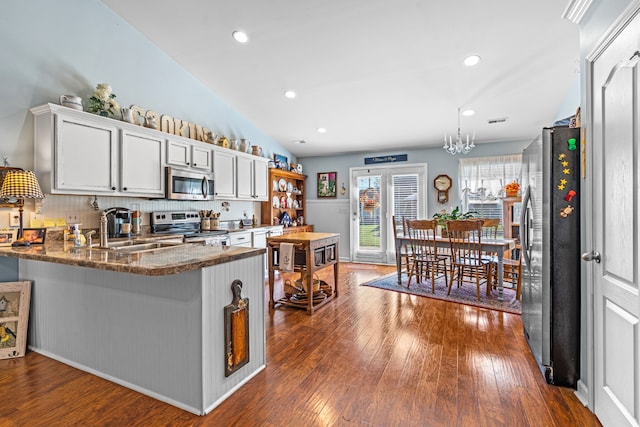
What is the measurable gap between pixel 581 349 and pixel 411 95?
3.28 meters

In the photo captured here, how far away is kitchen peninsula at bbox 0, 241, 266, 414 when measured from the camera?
1.66 meters

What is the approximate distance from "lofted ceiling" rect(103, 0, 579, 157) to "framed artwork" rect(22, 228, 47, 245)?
2327mm

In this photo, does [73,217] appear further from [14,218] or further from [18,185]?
[18,185]

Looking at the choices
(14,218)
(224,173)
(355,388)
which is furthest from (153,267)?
(224,173)

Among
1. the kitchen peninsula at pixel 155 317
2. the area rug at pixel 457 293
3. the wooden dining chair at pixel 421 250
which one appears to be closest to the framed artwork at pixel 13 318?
the kitchen peninsula at pixel 155 317

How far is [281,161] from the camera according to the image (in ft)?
20.3

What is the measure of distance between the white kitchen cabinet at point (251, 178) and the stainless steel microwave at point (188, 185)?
0.60m

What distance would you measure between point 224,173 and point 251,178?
60 cm

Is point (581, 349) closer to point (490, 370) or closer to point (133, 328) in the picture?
point (490, 370)

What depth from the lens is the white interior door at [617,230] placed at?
1321 mm

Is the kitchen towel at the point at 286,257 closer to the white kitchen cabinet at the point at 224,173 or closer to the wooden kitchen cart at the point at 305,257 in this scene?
the wooden kitchen cart at the point at 305,257

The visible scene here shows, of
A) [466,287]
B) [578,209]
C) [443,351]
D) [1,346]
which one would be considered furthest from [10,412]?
[466,287]

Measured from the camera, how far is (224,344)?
1.81m

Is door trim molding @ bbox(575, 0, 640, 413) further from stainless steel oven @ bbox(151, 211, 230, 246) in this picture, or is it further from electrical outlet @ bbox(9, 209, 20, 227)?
electrical outlet @ bbox(9, 209, 20, 227)
